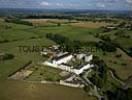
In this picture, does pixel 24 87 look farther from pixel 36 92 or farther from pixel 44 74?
pixel 44 74

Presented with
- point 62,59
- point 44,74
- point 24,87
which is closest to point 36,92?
point 24,87

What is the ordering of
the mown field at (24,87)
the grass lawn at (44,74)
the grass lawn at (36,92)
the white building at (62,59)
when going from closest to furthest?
the grass lawn at (36,92), the mown field at (24,87), the grass lawn at (44,74), the white building at (62,59)

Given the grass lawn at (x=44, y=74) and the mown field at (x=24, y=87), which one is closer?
the mown field at (x=24, y=87)

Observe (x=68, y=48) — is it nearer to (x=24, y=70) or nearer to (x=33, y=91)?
(x=24, y=70)

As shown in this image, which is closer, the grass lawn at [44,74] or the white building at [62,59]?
the grass lawn at [44,74]

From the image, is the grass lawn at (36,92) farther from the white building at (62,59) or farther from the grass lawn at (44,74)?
the white building at (62,59)

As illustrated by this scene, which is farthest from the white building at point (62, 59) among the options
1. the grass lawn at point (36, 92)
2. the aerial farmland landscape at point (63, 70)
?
the grass lawn at point (36, 92)

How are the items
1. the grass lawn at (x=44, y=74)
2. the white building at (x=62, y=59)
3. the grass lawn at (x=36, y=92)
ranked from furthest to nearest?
the white building at (x=62, y=59) < the grass lawn at (x=44, y=74) < the grass lawn at (x=36, y=92)

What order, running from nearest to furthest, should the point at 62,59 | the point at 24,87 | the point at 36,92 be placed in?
the point at 36,92 → the point at 24,87 → the point at 62,59

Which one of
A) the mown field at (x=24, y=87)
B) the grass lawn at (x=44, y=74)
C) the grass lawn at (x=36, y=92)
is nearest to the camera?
the grass lawn at (x=36, y=92)

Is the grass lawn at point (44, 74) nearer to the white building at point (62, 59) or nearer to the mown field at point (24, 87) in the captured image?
the mown field at point (24, 87)

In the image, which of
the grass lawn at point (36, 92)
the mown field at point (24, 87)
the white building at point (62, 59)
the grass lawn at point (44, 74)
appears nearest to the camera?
the grass lawn at point (36, 92)

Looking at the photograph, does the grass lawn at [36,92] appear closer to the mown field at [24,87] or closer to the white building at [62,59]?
the mown field at [24,87]
